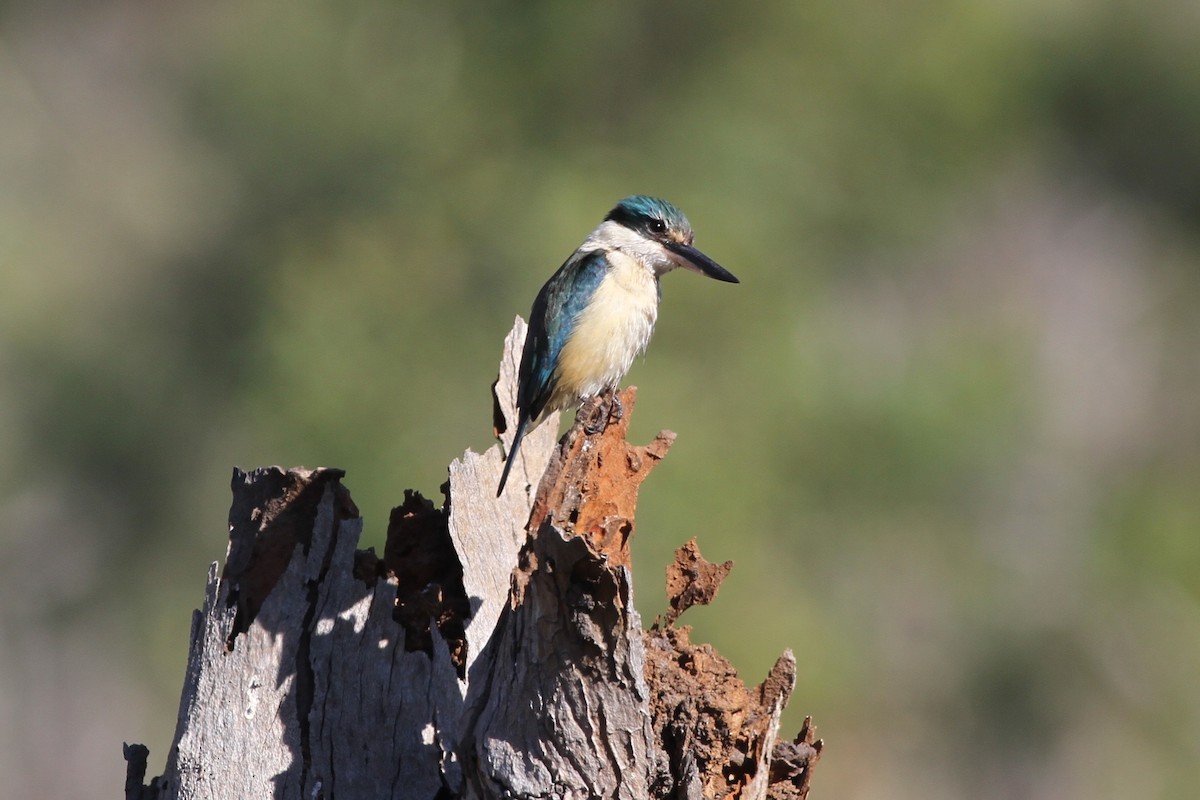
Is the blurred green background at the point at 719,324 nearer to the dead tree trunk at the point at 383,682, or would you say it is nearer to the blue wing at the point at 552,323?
the blue wing at the point at 552,323

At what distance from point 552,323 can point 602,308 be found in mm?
193

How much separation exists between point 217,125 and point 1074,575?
780cm

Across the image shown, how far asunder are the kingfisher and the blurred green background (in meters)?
3.49

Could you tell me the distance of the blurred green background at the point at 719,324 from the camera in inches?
369

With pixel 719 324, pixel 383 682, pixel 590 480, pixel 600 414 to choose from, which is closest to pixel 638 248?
pixel 600 414

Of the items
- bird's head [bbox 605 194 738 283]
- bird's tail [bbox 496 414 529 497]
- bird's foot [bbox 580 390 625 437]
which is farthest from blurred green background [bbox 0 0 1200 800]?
bird's foot [bbox 580 390 625 437]

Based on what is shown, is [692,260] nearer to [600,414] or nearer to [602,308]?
[602,308]

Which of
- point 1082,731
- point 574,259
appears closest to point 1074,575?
point 1082,731

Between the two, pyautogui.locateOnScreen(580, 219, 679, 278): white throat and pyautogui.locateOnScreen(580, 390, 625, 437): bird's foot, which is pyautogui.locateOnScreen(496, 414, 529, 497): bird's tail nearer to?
pyautogui.locateOnScreen(580, 390, 625, 437): bird's foot

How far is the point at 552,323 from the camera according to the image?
15.7ft

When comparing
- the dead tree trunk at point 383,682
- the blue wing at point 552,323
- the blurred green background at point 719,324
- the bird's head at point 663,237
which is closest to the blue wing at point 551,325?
the blue wing at point 552,323

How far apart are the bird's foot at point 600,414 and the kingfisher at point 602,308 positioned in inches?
15.8

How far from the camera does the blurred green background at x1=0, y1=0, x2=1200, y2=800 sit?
9383 mm

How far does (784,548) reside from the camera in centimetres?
966
